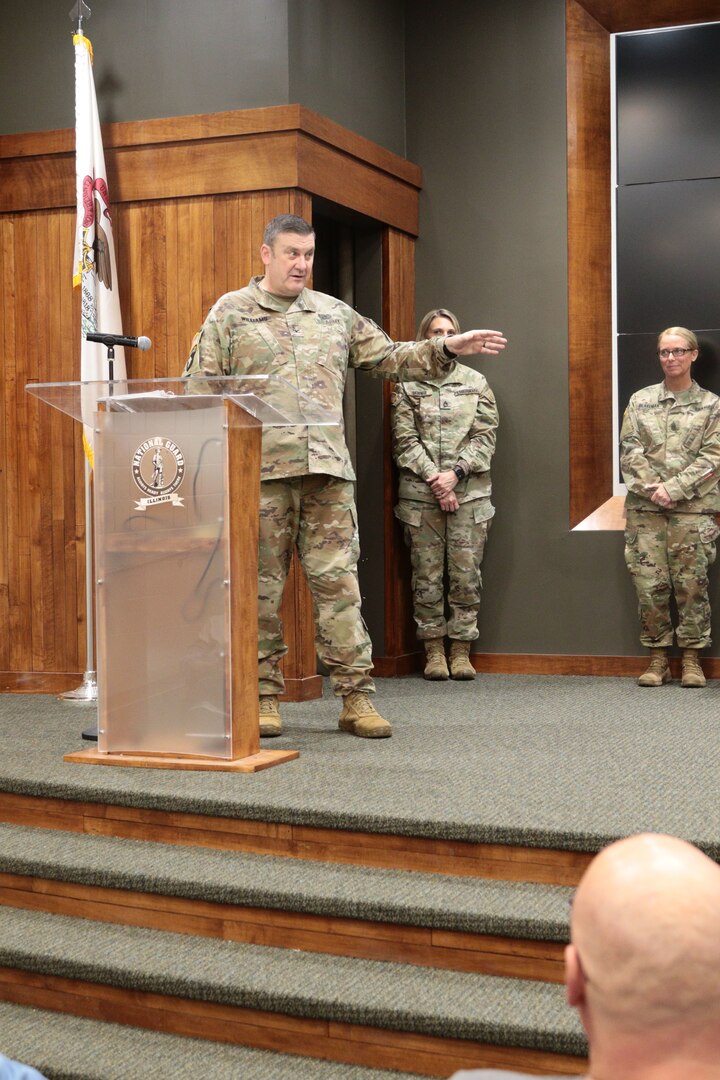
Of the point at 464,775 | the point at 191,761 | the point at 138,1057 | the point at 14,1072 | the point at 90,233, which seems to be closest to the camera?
the point at 14,1072

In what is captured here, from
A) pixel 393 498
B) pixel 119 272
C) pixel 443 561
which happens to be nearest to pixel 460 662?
pixel 443 561

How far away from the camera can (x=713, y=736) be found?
412 centimetres

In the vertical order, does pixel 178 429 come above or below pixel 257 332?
below

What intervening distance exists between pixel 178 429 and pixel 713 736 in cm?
204

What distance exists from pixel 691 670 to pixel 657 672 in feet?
0.53

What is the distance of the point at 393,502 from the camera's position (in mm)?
5988

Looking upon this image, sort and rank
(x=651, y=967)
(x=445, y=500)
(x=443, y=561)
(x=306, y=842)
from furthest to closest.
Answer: (x=443, y=561)
(x=445, y=500)
(x=306, y=842)
(x=651, y=967)

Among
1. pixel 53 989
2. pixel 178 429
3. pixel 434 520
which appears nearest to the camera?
pixel 53 989

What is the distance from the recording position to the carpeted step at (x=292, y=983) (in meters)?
2.47

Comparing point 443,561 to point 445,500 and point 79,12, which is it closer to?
point 445,500

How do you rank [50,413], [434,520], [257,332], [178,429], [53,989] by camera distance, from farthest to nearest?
[434,520]
[50,413]
[257,332]
[178,429]
[53,989]

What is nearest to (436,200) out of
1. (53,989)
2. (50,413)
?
(50,413)

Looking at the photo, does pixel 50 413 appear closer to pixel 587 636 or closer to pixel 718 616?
pixel 587 636

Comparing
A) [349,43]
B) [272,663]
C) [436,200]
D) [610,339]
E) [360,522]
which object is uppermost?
[349,43]
